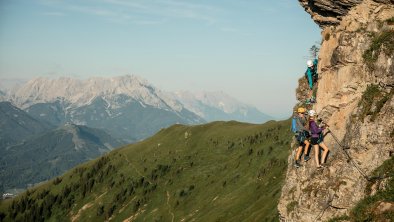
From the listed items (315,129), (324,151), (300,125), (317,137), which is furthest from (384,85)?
(300,125)

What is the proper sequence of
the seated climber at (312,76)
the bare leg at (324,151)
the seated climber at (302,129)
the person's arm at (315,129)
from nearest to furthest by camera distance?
the person's arm at (315,129), the bare leg at (324,151), the seated climber at (302,129), the seated climber at (312,76)

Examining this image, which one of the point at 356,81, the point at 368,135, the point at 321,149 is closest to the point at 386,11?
the point at 356,81

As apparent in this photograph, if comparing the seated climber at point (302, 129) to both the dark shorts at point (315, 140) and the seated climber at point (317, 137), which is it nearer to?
the seated climber at point (317, 137)

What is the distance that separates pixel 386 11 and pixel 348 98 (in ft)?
27.3

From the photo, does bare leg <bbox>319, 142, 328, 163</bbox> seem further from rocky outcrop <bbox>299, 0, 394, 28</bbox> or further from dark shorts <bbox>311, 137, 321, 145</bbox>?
rocky outcrop <bbox>299, 0, 394, 28</bbox>

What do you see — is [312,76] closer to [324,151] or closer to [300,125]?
[300,125]

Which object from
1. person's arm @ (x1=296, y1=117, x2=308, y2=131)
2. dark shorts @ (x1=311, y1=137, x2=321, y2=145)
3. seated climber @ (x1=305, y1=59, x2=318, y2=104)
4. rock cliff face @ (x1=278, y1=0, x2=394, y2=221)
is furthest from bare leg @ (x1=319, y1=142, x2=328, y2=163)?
seated climber @ (x1=305, y1=59, x2=318, y2=104)

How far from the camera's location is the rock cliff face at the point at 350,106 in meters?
33.1

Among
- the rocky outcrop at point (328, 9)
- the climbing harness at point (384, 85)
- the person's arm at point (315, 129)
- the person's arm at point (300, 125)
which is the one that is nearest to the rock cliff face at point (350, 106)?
the climbing harness at point (384, 85)

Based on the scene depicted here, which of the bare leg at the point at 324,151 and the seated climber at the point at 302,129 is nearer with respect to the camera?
the bare leg at the point at 324,151

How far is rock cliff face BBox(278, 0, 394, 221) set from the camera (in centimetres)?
3312

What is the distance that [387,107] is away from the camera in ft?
107

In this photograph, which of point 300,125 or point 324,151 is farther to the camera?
point 300,125

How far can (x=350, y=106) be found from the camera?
121 ft
